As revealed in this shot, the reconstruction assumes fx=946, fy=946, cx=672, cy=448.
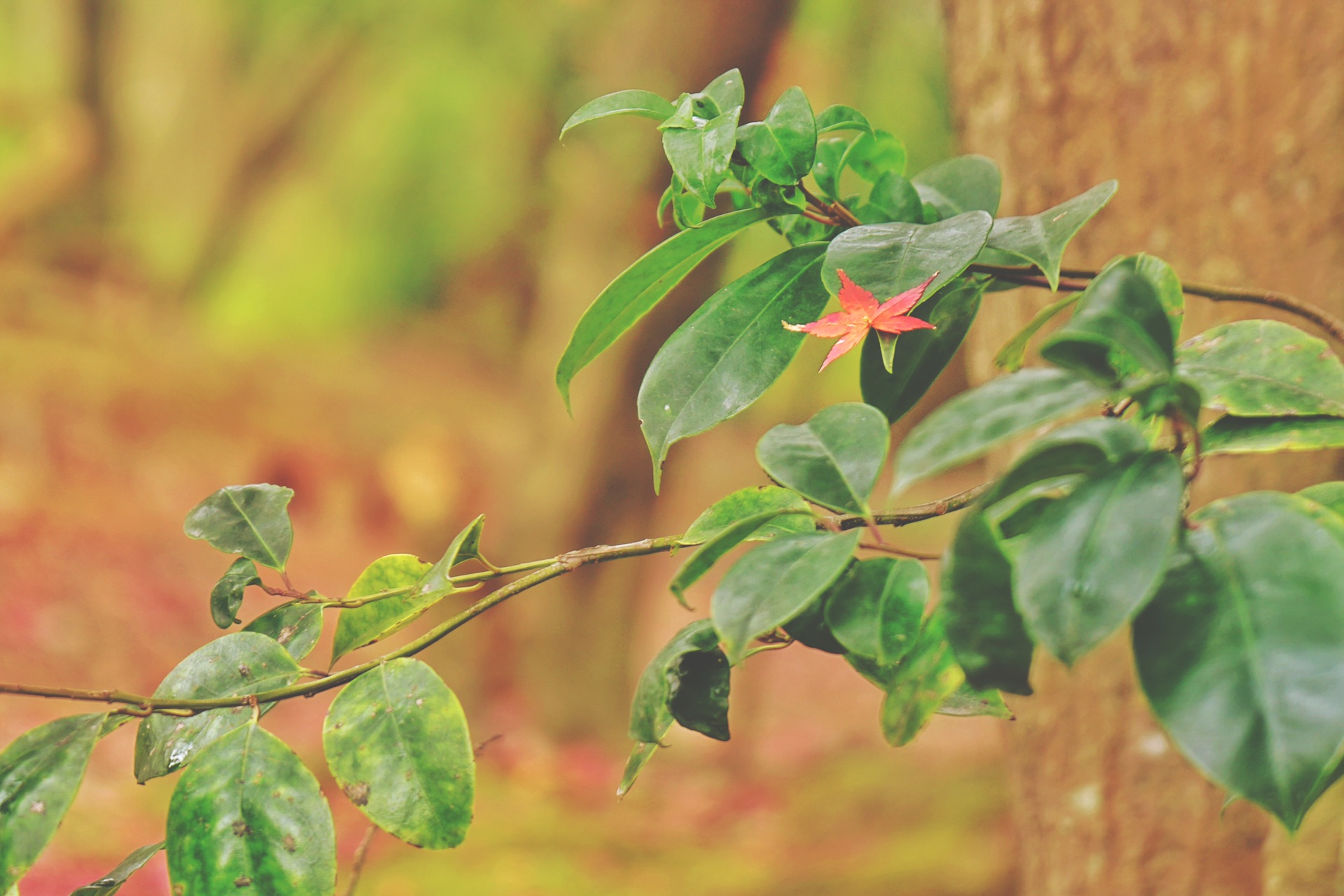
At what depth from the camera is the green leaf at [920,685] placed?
30cm

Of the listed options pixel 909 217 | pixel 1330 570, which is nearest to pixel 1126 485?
pixel 1330 570

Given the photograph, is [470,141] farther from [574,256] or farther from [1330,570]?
[1330,570]

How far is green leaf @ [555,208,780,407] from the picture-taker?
39 cm

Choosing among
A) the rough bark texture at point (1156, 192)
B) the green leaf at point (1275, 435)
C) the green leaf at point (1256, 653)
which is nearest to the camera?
the green leaf at point (1256, 653)

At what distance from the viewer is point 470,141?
13.5ft

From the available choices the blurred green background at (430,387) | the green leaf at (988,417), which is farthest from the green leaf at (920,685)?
the blurred green background at (430,387)

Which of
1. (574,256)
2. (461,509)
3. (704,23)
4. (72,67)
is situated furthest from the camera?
(72,67)

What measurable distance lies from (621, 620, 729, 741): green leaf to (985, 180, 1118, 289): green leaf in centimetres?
18

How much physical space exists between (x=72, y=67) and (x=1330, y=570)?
5.41m

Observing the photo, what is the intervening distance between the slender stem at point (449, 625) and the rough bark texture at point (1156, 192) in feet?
2.32

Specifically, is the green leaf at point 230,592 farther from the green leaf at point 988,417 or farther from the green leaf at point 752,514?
the green leaf at point 988,417

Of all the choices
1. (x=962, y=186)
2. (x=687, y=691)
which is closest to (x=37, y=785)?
(x=687, y=691)

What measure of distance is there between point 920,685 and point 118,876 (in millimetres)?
294

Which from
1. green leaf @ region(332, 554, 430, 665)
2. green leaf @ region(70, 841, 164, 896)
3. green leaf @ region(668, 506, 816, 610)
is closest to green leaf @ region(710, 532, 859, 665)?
green leaf @ region(668, 506, 816, 610)
